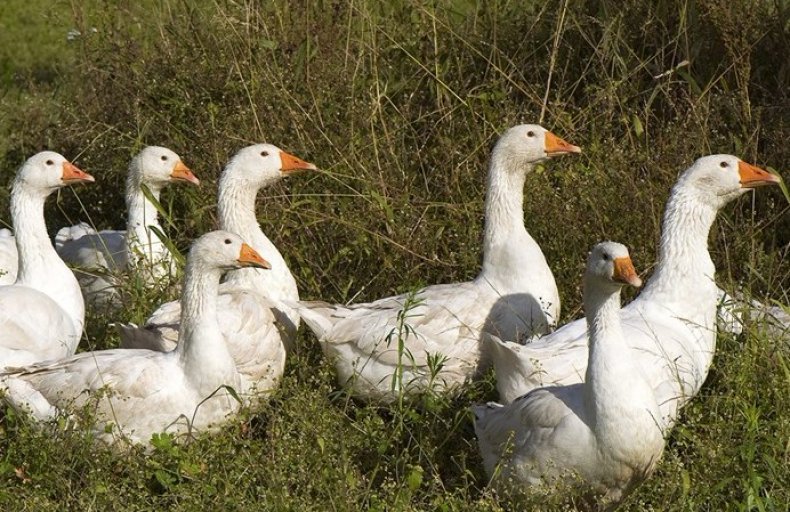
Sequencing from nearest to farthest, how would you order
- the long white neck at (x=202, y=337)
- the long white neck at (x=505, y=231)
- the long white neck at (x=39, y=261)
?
the long white neck at (x=202, y=337) < the long white neck at (x=505, y=231) < the long white neck at (x=39, y=261)

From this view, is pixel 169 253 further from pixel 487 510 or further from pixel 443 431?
pixel 487 510

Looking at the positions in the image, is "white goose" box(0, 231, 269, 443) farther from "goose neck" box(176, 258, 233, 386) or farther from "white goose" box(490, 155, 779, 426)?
"white goose" box(490, 155, 779, 426)

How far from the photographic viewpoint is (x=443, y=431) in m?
6.43

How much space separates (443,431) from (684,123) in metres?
2.62

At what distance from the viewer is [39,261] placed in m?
7.84

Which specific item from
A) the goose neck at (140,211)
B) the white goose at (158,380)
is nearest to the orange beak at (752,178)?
the white goose at (158,380)

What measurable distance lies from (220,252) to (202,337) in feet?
1.50

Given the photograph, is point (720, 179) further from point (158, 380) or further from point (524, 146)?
point (158, 380)

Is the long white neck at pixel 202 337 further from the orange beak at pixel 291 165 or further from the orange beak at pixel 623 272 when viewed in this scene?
the orange beak at pixel 623 272

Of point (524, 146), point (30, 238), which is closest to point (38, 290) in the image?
point (30, 238)

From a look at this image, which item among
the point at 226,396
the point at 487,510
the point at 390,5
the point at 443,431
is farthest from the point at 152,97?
the point at 487,510

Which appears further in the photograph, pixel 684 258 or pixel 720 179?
pixel 720 179

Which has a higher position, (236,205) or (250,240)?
(236,205)

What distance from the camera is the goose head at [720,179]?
22.6ft
